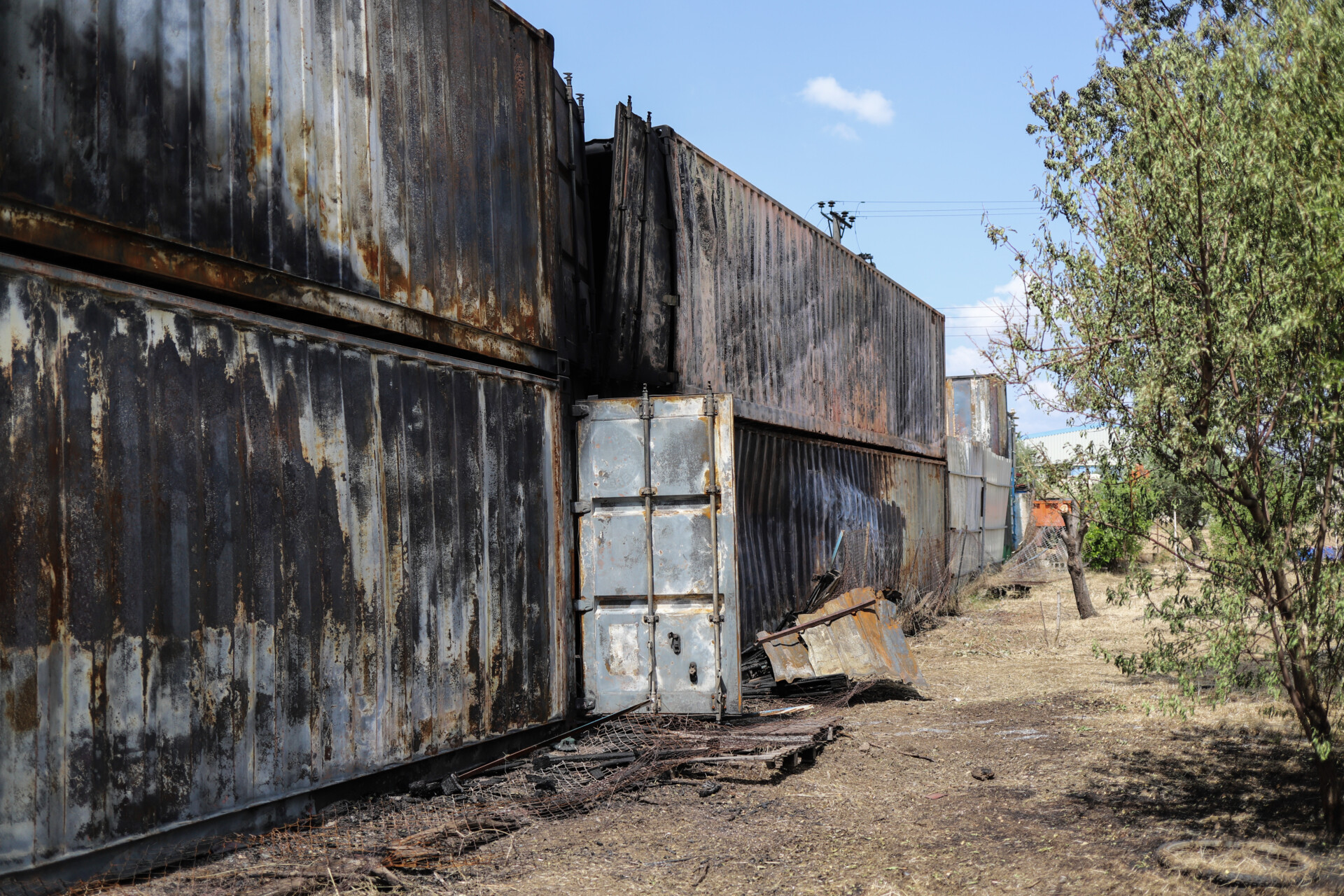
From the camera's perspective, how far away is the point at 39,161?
13.6 feet

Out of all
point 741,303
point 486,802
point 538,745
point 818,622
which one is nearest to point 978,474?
point 741,303

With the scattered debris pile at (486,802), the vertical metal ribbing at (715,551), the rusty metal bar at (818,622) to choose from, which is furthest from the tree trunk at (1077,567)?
the vertical metal ribbing at (715,551)

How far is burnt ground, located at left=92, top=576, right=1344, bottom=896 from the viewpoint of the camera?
471 centimetres

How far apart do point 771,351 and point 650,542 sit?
14.4 feet

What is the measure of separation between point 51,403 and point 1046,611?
16.1m

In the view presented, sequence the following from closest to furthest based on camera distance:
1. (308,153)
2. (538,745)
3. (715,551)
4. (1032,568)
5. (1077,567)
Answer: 1. (308,153)
2. (538,745)
3. (715,551)
4. (1077,567)
5. (1032,568)

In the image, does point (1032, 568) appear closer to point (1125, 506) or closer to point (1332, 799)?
point (1125, 506)

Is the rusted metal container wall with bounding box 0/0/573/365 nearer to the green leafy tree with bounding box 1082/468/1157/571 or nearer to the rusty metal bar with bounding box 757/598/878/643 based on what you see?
the rusty metal bar with bounding box 757/598/878/643

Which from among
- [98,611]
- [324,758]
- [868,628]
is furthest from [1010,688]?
[98,611]

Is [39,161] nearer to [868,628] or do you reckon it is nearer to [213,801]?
[213,801]

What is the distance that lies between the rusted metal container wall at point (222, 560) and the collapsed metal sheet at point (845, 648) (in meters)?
3.06

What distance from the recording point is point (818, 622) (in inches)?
371

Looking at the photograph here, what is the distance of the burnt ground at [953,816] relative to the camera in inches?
186

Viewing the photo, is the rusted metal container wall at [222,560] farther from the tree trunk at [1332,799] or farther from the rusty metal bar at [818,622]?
the tree trunk at [1332,799]
